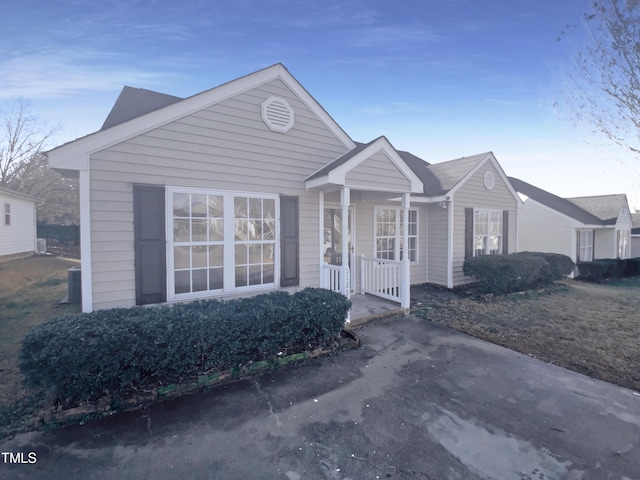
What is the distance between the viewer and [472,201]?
10.3 meters

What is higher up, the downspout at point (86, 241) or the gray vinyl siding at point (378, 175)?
the gray vinyl siding at point (378, 175)

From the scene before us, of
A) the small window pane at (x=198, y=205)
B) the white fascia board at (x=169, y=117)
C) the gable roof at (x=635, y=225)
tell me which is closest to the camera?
the white fascia board at (x=169, y=117)

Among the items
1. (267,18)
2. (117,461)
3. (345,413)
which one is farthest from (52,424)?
(267,18)

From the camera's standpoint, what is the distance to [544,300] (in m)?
8.89

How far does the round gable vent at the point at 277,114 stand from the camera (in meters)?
5.94

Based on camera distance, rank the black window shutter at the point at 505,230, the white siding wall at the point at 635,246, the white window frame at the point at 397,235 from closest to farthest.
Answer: the white window frame at the point at 397,235 → the black window shutter at the point at 505,230 → the white siding wall at the point at 635,246

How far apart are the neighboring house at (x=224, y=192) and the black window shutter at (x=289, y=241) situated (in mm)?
21

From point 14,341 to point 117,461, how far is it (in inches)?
174

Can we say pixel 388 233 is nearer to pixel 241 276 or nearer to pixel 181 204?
pixel 241 276

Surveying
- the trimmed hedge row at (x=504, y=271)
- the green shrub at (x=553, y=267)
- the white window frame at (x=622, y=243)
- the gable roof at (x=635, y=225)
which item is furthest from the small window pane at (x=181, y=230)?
the gable roof at (x=635, y=225)

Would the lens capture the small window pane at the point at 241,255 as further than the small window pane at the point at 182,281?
Yes

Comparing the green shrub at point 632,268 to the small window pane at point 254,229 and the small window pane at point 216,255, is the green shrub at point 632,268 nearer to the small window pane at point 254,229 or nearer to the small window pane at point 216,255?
the small window pane at point 254,229

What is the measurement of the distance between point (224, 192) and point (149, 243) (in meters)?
1.49

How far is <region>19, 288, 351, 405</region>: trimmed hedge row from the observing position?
10.4 feet
